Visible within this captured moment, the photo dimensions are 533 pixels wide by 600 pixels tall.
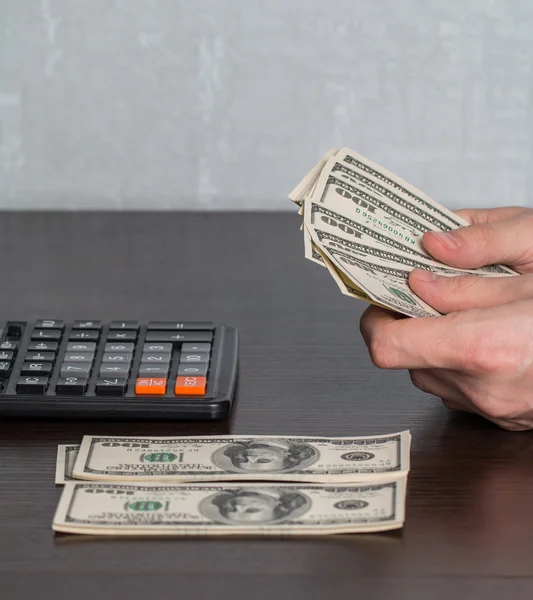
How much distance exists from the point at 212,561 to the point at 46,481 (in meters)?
0.15

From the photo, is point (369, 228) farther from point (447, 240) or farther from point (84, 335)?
point (84, 335)

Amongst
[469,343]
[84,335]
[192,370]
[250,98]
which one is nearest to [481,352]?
[469,343]

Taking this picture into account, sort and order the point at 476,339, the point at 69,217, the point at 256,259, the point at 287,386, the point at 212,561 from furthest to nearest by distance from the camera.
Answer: the point at 69,217 → the point at 256,259 → the point at 287,386 → the point at 476,339 → the point at 212,561

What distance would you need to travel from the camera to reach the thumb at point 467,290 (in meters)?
0.75

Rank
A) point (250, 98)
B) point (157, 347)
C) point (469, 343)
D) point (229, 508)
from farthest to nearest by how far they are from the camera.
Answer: point (250, 98)
point (157, 347)
point (469, 343)
point (229, 508)

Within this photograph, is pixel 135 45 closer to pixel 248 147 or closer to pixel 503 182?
pixel 248 147

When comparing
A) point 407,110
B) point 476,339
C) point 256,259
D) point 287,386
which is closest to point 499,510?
point 476,339

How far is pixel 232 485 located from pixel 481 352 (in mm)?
204

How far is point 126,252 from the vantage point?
118 cm

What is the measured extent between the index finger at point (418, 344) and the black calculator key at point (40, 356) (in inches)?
9.8

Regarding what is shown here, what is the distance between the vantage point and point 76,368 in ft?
2.46

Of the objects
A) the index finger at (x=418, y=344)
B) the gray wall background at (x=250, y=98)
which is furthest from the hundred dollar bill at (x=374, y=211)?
the gray wall background at (x=250, y=98)

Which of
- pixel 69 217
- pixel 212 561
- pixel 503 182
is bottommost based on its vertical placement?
pixel 212 561

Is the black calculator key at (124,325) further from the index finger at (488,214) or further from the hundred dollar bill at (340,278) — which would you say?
the index finger at (488,214)
